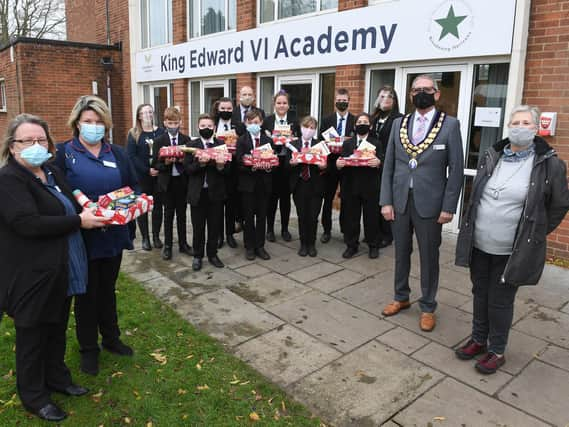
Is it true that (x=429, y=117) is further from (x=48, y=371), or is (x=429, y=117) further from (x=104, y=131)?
(x=48, y=371)

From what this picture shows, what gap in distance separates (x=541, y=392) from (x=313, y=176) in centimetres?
337

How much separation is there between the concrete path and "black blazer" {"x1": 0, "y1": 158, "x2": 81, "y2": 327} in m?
1.54

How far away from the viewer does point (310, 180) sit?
5727 mm

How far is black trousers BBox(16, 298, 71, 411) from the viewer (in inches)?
107

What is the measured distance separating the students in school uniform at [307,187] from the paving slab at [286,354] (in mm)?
2079

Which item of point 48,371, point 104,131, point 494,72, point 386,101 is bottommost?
point 48,371

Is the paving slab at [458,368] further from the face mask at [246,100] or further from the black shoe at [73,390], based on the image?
the face mask at [246,100]

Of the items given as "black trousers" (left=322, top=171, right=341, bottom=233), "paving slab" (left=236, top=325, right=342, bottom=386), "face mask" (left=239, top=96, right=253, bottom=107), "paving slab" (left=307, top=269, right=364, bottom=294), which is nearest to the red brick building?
"black trousers" (left=322, top=171, right=341, bottom=233)

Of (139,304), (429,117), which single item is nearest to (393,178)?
(429,117)

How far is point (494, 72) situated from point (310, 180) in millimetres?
2868

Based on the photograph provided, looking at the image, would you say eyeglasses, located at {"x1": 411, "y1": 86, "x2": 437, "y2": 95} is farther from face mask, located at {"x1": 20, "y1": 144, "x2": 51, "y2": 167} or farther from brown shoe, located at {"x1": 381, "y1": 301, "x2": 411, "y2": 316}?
face mask, located at {"x1": 20, "y1": 144, "x2": 51, "y2": 167}

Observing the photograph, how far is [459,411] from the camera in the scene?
292 cm

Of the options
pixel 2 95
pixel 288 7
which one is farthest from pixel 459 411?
pixel 2 95

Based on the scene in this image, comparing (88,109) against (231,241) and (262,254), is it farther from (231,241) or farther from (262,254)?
(231,241)
